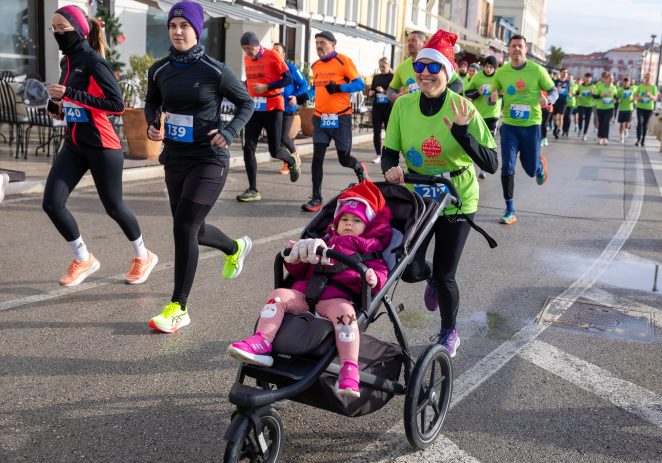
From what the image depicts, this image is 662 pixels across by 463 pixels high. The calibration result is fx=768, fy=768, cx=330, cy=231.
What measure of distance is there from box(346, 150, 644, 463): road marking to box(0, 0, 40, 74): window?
11.7 metres

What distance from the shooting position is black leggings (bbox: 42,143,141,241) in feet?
17.9

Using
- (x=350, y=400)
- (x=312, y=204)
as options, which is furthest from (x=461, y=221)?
(x=312, y=204)

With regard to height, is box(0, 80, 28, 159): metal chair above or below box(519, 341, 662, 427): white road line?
above

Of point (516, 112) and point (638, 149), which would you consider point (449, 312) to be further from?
Result: point (638, 149)

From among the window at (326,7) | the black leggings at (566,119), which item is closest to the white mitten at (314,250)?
the black leggings at (566,119)

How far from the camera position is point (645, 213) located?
10.3 meters

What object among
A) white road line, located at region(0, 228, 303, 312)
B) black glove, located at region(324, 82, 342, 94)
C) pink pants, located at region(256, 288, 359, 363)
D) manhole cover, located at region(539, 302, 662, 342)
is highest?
black glove, located at region(324, 82, 342, 94)

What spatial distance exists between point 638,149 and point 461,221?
61.7ft

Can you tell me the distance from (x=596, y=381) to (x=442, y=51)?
208 centimetres

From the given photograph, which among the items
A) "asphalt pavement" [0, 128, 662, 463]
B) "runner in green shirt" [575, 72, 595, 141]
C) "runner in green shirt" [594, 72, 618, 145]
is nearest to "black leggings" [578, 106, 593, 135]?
"runner in green shirt" [575, 72, 595, 141]

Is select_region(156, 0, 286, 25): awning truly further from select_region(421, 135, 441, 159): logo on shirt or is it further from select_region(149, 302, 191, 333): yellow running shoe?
select_region(421, 135, 441, 159): logo on shirt

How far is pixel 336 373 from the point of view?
320 centimetres

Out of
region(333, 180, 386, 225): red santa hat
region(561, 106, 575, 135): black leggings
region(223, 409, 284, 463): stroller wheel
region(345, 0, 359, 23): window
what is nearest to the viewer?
region(223, 409, 284, 463): stroller wheel

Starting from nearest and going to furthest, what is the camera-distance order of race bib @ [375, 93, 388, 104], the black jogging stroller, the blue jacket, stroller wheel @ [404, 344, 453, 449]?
the black jogging stroller
stroller wheel @ [404, 344, 453, 449]
the blue jacket
race bib @ [375, 93, 388, 104]
